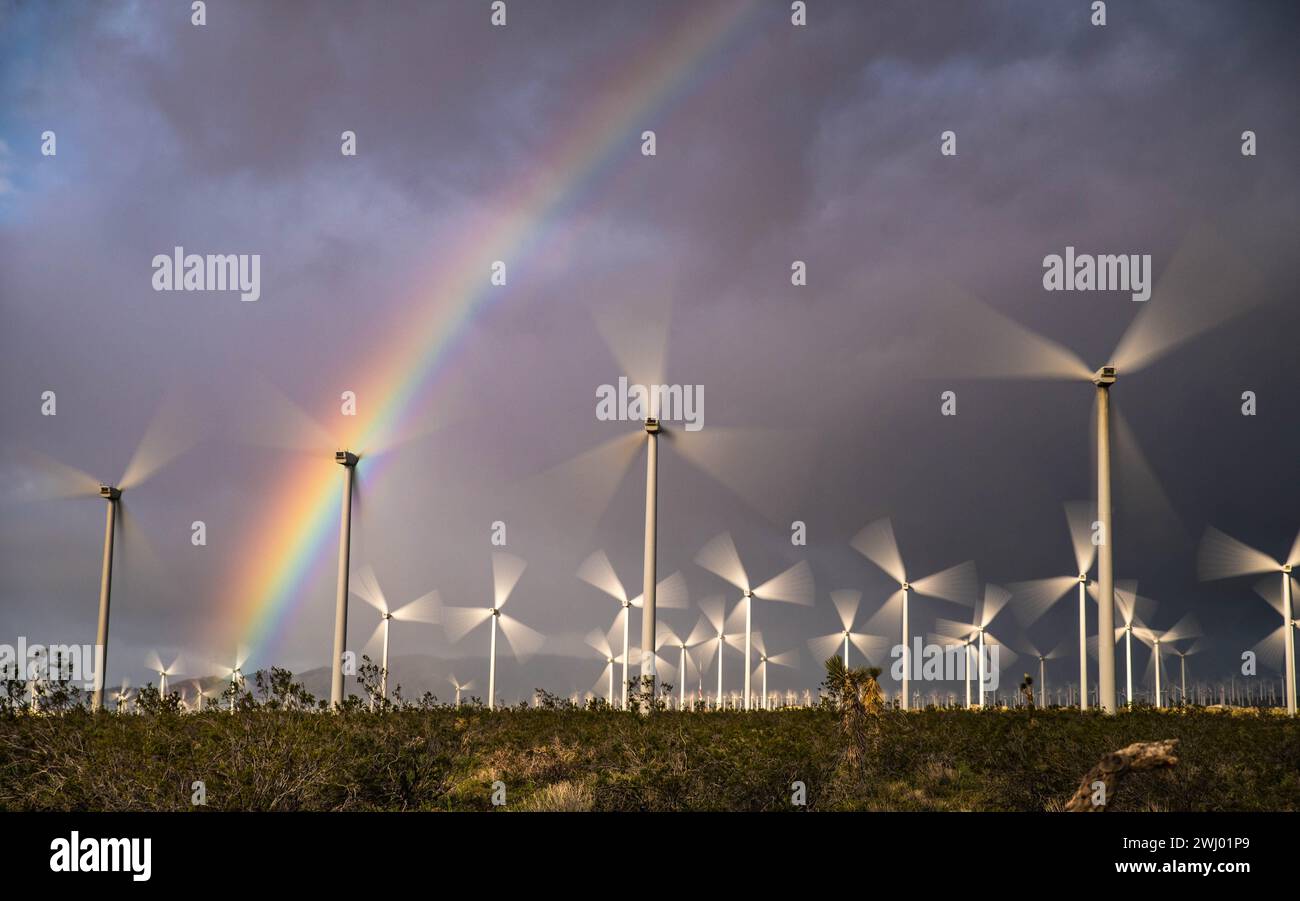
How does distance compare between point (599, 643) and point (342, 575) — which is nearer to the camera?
point (342, 575)

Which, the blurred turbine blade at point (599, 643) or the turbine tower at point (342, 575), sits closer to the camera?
the turbine tower at point (342, 575)

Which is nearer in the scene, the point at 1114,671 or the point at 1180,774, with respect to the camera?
the point at 1180,774

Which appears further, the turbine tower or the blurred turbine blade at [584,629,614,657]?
the blurred turbine blade at [584,629,614,657]

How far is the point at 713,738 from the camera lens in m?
27.9
